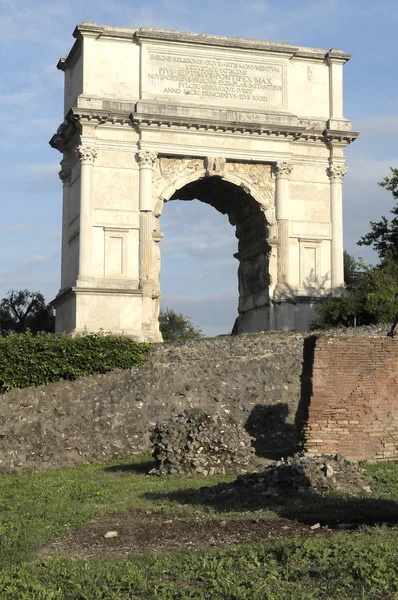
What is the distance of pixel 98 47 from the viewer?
3947 cm

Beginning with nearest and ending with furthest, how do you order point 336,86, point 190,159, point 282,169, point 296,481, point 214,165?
point 296,481, point 214,165, point 190,159, point 282,169, point 336,86

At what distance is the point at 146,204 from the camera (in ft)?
129

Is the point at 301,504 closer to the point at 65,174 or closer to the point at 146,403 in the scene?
the point at 146,403

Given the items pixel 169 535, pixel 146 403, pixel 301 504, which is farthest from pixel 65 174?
pixel 169 535

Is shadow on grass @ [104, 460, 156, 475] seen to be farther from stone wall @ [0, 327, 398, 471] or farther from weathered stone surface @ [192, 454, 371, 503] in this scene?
weathered stone surface @ [192, 454, 371, 503]

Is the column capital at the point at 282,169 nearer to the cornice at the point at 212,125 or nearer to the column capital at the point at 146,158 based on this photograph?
the cornice at the point at 212,125

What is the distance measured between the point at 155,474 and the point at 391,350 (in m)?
4.93

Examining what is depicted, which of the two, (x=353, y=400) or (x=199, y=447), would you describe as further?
(x=199, y=447)

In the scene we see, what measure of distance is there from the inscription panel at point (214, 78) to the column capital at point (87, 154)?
315 cm

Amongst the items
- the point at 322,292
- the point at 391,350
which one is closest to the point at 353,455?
the point at 391,350

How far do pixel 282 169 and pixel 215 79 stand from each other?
4342mm

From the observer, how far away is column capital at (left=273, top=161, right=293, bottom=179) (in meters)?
40.6

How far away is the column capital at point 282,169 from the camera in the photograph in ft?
133

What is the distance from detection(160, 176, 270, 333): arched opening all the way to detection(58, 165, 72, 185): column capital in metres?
4.22
